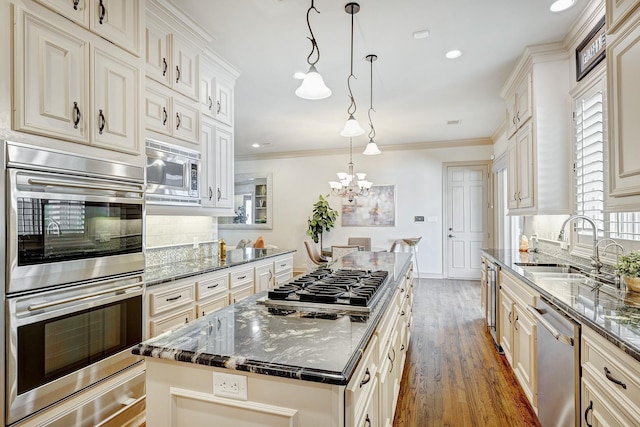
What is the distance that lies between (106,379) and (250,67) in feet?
9.65

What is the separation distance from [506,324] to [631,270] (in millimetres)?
1273

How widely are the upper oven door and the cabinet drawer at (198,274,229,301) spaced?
27.4 inches

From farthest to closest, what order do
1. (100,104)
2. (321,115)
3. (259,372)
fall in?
(321,115)
(100,104)
(259,372)

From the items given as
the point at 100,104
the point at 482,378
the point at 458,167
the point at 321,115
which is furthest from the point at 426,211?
the point at 100,104

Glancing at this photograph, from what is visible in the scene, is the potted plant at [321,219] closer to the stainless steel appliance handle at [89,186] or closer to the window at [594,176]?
the window at [594,176]

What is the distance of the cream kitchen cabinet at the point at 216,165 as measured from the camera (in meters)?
3.22

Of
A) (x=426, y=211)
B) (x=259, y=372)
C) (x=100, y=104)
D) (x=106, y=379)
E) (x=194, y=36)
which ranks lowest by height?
(x=106, y=379)

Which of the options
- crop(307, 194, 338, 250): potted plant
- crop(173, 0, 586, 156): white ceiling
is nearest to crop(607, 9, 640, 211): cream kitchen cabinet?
crop(173, 0, 586, 156): white ceiling

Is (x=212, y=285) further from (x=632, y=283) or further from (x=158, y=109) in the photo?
(x=632, y=283)

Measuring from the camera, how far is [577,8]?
8.21 feet

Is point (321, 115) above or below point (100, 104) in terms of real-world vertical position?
above

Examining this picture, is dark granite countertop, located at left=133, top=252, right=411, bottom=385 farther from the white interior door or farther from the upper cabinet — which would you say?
the white interior door

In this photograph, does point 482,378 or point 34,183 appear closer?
point 34,183

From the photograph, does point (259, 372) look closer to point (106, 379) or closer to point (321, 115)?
point (106, 379)
